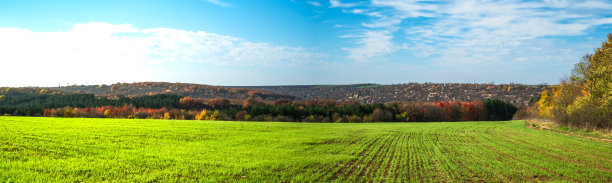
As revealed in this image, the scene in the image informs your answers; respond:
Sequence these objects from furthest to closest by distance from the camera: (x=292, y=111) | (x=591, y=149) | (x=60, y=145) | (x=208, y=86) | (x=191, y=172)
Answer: (x=208, y=86) → (x=292, y=111) → (x=591, y=149) → (x=60, y=145) → (x=191, y=172)

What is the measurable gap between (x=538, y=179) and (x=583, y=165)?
5.42m

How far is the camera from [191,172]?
46.3 feet

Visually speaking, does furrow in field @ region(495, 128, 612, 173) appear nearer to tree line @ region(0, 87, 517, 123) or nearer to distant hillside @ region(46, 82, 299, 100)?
tree line @ region(0, 87, 517, 123)

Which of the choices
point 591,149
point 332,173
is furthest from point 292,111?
point 332,173

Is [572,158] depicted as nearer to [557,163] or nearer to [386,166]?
[557,163]

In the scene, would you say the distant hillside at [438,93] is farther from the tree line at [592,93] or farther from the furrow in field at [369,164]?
the furrow in field at [369,164]

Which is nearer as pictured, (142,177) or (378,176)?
(142,177)

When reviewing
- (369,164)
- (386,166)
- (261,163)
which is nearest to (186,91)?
(261,163)

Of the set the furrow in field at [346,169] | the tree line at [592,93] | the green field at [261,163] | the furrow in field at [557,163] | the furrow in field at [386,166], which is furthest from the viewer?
the tree line at [592,93]

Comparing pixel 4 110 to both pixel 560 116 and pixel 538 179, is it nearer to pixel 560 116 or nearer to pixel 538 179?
pixel 538 179

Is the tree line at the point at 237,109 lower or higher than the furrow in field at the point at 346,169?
lower

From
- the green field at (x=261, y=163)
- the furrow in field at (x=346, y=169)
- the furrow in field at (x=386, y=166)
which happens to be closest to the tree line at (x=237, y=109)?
the green field at (x=261, y=163)

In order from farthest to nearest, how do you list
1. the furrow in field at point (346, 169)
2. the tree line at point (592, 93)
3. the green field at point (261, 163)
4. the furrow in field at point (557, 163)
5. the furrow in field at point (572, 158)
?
the tree line at point (592, 93) < the furrow in field at point (572, 158) < the furrow in field at point (557, 163) < the furrow in field at point (346, 169) < the green field at point (261, 163)

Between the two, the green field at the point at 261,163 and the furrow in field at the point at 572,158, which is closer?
the green field at the point at 261,163
